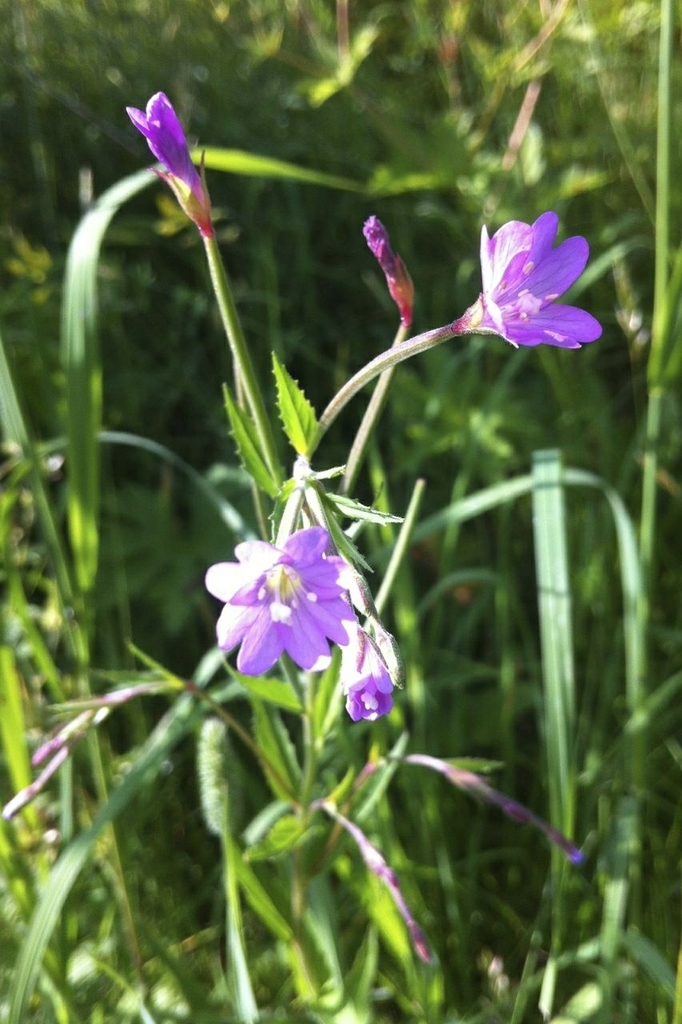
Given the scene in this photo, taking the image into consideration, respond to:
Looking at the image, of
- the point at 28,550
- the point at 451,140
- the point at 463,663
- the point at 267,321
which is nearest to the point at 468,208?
the point at 451,140

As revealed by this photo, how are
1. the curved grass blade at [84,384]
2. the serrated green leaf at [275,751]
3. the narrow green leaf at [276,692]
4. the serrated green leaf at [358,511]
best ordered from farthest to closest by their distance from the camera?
1. the curved grass blade at [84,384]
2. the serrated green leaf at [275,751]
3. the narrow green leaf at [276,692]
4. the serrated green leaf at [358,511]

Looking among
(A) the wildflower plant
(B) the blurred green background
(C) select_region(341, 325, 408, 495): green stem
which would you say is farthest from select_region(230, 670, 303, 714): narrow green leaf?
(C) select_region(341, 325, 408, 495): green stem

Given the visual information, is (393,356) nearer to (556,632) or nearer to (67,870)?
(556,632)

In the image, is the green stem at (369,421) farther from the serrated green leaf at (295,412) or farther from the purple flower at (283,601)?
the purple flower at (283,601)

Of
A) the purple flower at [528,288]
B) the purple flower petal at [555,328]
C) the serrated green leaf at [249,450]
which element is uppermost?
the purple flower at [528,288]

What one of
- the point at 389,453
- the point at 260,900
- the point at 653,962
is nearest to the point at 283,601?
the point at 260,900

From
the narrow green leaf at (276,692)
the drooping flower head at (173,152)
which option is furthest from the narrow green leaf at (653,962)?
the drooping flower head at (173,152)

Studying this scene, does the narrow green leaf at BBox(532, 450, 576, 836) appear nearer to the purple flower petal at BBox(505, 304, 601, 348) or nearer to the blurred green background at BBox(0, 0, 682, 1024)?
the blurred green background at BBox(0, 0, 682, 1024)
